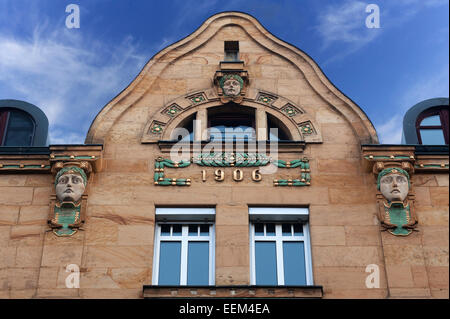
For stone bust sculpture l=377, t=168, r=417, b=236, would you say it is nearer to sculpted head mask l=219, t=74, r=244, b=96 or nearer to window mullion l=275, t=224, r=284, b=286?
window mullion l=275, t=224, r=284, b=286

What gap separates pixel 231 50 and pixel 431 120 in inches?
214

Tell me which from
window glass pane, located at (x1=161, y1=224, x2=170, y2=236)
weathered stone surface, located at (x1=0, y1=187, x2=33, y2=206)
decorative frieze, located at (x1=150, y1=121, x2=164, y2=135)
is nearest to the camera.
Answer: window glass pane, located at (x1=161, y1=224, x2=170, y2=236)

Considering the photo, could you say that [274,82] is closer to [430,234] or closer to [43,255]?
[430,234]

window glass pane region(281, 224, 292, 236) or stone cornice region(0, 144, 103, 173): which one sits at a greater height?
stone cornice region(0, 144, 103, 173)

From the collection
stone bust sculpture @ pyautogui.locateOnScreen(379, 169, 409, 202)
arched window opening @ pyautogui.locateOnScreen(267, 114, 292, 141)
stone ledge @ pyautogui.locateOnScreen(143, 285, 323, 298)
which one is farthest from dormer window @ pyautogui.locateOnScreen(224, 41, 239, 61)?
stone ledge @ pyautogui.locateOnScreen(143, 285, 323, 298)

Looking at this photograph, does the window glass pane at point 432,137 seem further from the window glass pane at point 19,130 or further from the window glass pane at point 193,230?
the window glass pane at point 19,130

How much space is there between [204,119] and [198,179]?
189cm

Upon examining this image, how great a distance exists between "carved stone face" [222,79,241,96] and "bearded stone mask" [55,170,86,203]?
424 centimetres

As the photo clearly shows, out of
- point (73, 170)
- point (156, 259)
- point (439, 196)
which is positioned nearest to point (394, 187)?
point (439, 196)

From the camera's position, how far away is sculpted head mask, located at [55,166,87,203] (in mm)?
16219

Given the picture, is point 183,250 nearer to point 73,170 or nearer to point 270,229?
point 270,229

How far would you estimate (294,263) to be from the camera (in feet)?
52.5
